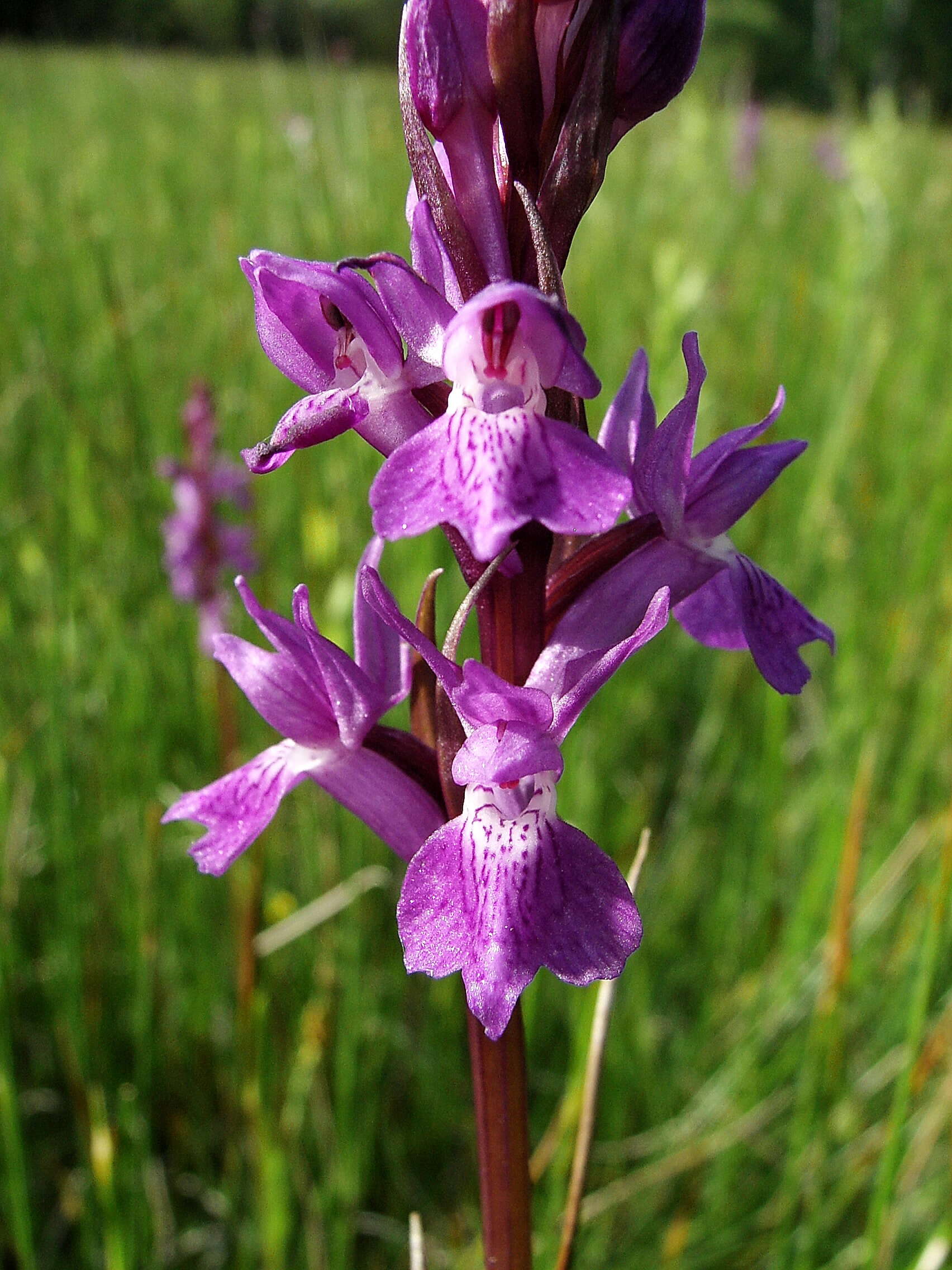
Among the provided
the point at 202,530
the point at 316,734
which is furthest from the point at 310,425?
the point at 202,530

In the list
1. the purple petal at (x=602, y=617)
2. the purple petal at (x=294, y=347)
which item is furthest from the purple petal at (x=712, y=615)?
the purple petal at (x=294, y=347)

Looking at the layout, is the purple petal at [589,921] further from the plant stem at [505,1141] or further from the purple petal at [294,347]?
the purple petal at [294,347]

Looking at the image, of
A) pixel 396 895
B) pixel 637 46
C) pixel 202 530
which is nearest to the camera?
pixel 637 46

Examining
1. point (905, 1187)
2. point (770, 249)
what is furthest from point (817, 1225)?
point (770, 249)

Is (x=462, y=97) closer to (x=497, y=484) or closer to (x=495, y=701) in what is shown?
(x=497, y=484)

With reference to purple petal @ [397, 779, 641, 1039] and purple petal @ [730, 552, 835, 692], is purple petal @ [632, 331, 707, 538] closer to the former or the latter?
purple petal @ [730, 552, 835, 692]

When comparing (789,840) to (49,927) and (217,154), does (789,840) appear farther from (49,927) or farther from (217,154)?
(217,154)
